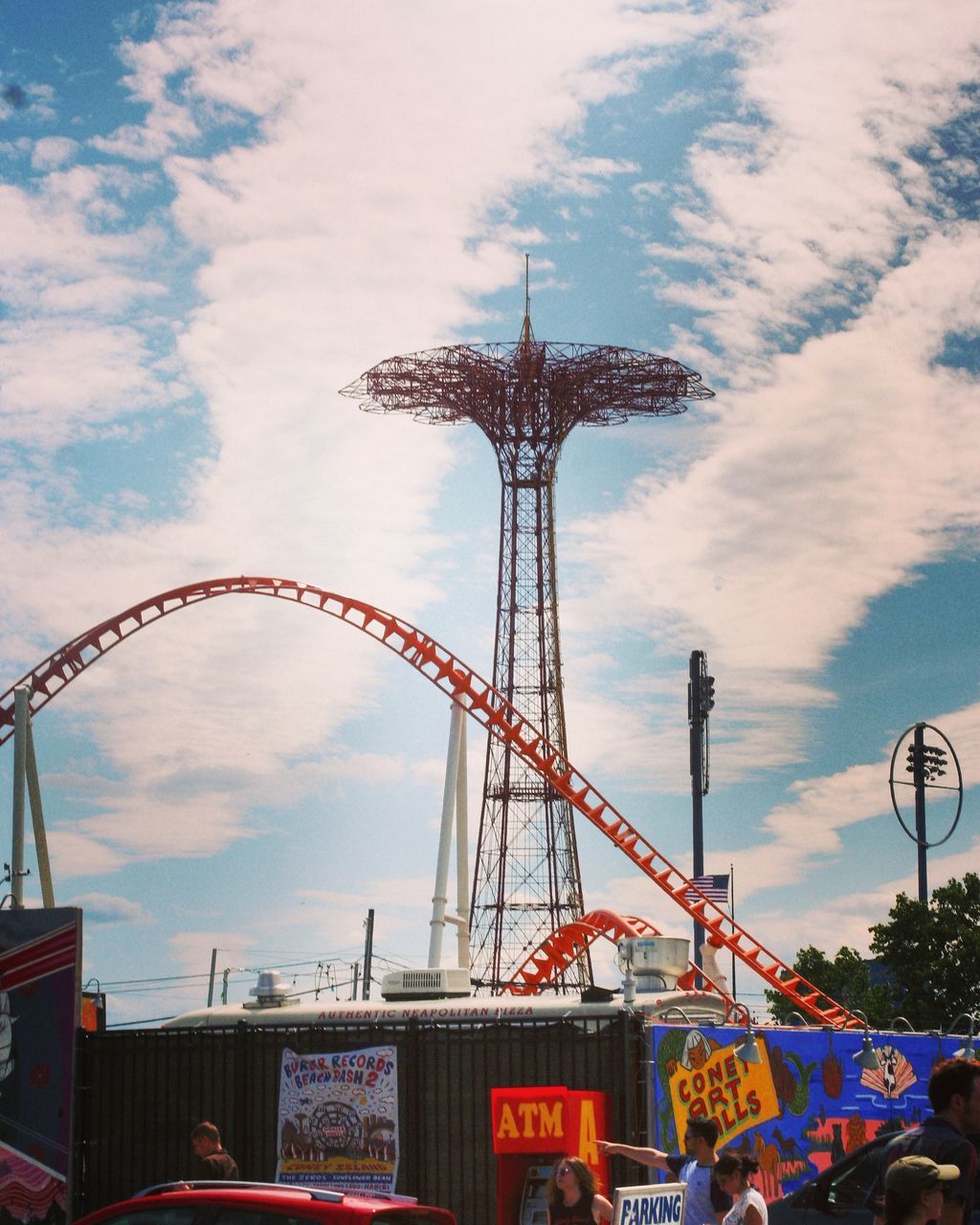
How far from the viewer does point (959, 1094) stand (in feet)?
25.6

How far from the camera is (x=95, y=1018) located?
21859 mm

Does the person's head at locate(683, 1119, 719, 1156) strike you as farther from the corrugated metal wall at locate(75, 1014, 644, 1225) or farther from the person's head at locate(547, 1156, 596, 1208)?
the corrugated metal wall at locate(75, 1014, 644, 1225)

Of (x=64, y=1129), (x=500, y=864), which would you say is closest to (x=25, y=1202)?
(x=64, y=1129)

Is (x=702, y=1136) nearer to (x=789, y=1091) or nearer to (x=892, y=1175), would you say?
(x=892, y=1175)

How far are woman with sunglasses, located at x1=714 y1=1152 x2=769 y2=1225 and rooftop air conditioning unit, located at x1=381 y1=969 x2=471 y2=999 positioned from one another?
28.5 ft

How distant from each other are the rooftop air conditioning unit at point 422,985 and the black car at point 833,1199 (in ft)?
23.7

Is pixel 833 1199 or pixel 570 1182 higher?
pixel 570 1182

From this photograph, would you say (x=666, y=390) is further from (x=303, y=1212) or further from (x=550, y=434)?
(x=303, y=1212)

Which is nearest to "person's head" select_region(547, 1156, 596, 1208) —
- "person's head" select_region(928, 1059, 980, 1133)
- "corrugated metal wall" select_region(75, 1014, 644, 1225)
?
"person's head" select_region(928, 1059, 980, 1133)

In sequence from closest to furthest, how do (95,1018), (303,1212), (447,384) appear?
(303,1212) < (95,1018) < (447,384)

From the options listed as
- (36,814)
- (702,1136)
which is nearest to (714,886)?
(36,814)

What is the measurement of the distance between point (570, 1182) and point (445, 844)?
26.8 meters

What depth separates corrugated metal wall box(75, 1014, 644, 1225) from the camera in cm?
1486

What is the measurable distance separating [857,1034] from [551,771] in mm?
21297
